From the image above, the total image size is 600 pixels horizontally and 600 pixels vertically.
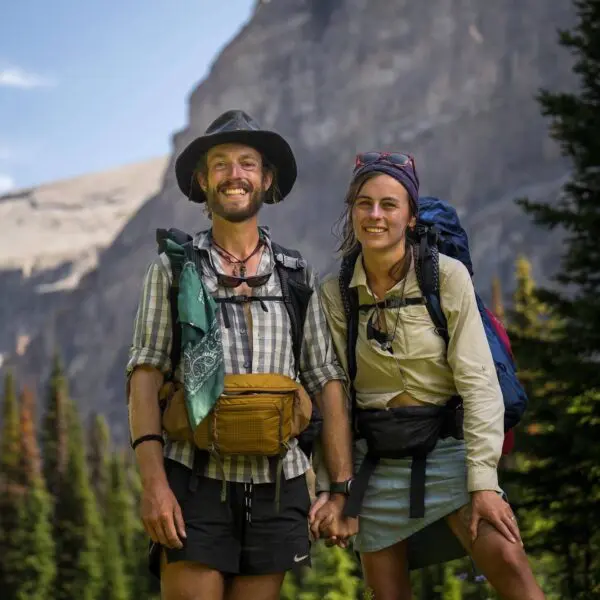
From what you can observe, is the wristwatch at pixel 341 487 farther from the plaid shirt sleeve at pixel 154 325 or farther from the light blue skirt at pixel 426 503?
the plaid shirt sleeve at pixel 154 325

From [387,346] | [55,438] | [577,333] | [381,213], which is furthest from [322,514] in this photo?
[55,438]

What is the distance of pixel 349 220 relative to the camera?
454cm

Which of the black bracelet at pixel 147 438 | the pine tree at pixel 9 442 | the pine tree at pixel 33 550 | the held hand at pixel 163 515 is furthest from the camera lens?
the pine tree at pixel 9 442

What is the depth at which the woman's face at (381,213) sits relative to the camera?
4238mm

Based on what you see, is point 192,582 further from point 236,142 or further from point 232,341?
point 236,142

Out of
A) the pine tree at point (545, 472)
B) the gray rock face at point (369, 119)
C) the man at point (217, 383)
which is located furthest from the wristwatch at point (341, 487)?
the gray rock face at point (369, 119)

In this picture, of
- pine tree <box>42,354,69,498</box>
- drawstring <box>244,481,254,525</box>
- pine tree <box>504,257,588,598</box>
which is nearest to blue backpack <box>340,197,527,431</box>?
drawstring <box>244,481,254,525</box>

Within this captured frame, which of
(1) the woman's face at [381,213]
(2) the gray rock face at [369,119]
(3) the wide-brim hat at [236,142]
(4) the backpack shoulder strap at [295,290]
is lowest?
(4) the backpack shoulder strap at [295,290]

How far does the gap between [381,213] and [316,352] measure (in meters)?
0.67

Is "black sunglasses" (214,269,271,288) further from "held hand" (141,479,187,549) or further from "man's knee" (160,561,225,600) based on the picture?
"man's knee" (160,561,225,600)

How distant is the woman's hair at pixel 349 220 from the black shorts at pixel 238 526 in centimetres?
119

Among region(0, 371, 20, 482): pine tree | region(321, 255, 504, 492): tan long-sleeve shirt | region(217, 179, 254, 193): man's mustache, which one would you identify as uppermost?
region(0, 371, 20, 482): pine tree

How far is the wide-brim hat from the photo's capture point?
4.22 m

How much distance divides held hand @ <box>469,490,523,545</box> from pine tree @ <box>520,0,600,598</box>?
746 centimetres
